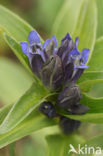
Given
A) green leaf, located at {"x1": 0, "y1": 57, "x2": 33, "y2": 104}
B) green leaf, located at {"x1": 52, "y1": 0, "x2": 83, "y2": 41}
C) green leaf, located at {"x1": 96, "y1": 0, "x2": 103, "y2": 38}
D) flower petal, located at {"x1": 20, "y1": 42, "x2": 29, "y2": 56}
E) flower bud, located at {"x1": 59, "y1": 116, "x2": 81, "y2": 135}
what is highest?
flower petal, located at {"x1": 20, "y1": 42, "x2": 29, "y2": 56}

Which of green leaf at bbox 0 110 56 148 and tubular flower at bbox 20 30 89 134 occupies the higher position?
tubular flower at bbox 20 30 89 134

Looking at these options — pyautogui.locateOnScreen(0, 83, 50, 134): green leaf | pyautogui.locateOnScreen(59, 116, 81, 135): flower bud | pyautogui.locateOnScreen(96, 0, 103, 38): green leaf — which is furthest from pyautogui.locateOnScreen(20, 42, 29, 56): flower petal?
pyautogui.locateOnScreen(96, 0, 103, 38): green leaf

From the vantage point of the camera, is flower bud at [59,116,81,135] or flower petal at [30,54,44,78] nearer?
flower petal at [30,54,44,78]

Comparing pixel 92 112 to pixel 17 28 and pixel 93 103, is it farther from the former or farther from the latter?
pixel 17 28

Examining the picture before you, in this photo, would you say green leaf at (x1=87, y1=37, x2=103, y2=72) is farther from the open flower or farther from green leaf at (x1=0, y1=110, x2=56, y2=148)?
green leaf at (x1=0, y1=110, x2=56, y2=148)

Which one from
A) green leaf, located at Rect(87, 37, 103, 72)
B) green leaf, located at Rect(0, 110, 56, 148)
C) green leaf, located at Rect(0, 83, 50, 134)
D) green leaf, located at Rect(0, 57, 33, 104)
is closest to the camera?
green leaf, located at Rect(0, 83, 50, 134)

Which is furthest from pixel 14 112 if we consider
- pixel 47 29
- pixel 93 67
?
pixel 47 29

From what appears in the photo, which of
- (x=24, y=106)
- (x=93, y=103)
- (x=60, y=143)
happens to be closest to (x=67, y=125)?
(x=60, y=143)

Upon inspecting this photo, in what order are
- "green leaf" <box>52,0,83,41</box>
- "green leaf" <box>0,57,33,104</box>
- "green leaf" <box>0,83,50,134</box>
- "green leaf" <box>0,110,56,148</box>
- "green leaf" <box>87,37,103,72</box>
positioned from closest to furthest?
1. "green leaf" <box>0,83,50,134</box>
2. "green leaf" <box>0,110,56,148</box>
3. "green leaf" <box>87,37,103,72</box>
4. "green leaf" <box>52,0,83,41</box>
5. "green leaf" <box>0,57,33,104</box>

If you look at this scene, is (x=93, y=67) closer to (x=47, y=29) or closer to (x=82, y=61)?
(x=82, y=61)
